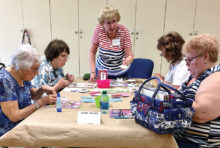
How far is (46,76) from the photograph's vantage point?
2.05 metres

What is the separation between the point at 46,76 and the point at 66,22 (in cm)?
225

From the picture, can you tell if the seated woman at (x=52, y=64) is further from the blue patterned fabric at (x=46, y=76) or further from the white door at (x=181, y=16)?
the white door at (x=181, y=16)

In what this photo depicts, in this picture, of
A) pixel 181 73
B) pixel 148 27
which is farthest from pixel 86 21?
pixel 181 73

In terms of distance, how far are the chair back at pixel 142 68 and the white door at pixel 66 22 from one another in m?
1.44

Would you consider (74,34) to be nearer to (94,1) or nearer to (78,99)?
(94,1)

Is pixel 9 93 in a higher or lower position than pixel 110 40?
lower

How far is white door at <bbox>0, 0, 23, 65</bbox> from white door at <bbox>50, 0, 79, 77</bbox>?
2.47 ft

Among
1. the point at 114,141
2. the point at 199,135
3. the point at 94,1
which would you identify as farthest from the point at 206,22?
the point at 114,141

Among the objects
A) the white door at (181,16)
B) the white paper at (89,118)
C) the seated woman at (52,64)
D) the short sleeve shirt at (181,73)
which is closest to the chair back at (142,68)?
the white door at (181,16)

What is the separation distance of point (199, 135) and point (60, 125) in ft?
2.88

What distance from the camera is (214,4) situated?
12.3ft

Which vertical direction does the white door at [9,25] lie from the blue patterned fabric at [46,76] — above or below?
above

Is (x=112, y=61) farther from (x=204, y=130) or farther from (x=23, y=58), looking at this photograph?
(x=204, y=130)

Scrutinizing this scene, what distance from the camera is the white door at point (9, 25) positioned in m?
4.01
